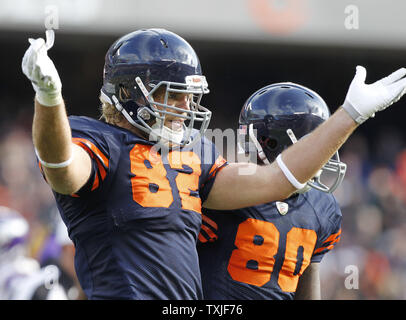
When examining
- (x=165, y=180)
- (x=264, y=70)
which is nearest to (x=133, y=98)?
(x=165, y=180)

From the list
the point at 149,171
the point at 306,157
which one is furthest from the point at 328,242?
the point at 149,171

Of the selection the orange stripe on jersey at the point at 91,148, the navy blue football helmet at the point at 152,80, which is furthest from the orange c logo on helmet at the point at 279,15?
the orange stripe on jersey at the point at 91,148

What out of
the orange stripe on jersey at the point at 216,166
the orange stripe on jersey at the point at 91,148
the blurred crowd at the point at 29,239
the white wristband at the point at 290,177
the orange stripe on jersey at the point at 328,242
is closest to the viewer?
the orange stripe on jersey at the point at 91,148

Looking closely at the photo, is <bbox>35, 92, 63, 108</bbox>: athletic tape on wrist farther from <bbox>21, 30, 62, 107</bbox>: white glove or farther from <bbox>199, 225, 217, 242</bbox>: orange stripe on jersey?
<bbox>199, 225, 217, 242</bbox>: orange stripe on jersey

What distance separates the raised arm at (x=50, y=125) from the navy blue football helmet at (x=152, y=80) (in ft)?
1.57

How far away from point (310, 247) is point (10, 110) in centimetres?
817

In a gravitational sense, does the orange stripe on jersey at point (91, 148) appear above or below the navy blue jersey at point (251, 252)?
above

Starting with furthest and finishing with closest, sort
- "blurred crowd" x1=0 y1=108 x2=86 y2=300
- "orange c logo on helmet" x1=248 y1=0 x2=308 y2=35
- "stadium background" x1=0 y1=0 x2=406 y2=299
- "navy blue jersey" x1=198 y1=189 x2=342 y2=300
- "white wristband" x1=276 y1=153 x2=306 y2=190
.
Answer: "orange c logo on helmet" x1=248 y1=0 x2=308 y2=35, "stadium background" x1=0 y1=0 x2=406 y2=299, "blurred crowd" x1=0 y1=108 x2=86 y2=300, "navy blue jersey" x1=198 y1=189 x2=342 y2=300, "white wristband" x1=276 y1=153 x2=306 y2=190

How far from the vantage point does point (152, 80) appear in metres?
2.85

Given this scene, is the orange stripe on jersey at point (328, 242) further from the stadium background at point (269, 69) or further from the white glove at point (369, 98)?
the stadium background at point (269, 69)

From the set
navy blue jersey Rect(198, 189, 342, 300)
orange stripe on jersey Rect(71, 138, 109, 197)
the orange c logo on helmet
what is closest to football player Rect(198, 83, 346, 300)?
navy blue jersey Rect(198, 189, 342, 300)

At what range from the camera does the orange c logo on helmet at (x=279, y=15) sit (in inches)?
374

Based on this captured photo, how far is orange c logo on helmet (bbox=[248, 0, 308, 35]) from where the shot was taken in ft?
31.1

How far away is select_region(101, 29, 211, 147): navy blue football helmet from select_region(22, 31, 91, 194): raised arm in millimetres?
479
